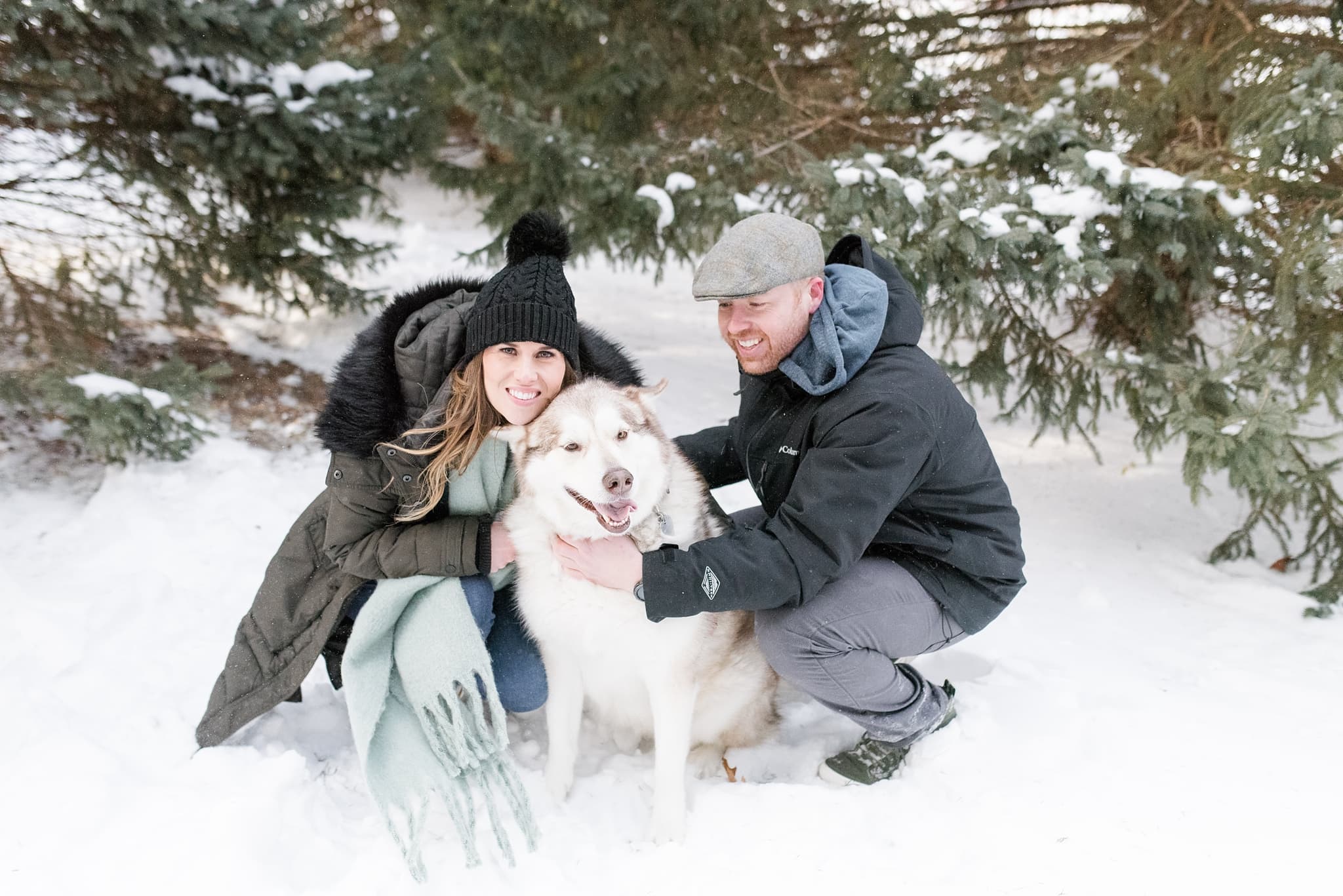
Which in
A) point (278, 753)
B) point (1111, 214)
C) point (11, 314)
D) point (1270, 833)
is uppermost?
point (1111, 214)

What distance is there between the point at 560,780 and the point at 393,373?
152 cm

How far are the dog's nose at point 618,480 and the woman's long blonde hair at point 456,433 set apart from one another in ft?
1.74

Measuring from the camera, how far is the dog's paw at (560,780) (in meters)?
2.74

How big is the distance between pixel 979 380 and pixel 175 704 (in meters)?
4.51

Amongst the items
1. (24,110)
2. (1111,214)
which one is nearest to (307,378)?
(24,110)

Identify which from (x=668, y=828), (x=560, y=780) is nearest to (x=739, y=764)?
(x=668, y=828)

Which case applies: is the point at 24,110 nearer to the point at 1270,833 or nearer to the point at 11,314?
the point at 11,314

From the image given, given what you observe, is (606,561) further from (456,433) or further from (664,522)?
(456,433)

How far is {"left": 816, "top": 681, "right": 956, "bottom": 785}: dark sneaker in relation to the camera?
8.82ft

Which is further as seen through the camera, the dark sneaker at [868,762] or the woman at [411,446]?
the dark sneaker at [868,762]

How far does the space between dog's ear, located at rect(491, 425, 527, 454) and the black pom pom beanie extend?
0.26 m

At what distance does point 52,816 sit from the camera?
2350 millimetres

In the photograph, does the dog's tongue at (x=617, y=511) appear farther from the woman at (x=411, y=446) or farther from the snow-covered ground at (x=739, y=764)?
the snow-covered ground at (x=739, y=764)

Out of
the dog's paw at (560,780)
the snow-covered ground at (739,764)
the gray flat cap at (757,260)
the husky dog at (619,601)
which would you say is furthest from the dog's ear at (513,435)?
the snow-covered ground at (739,764)
